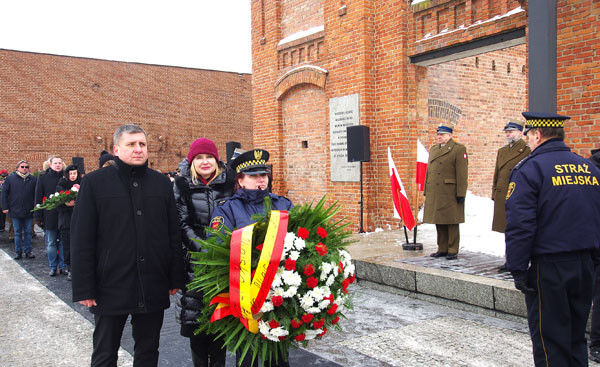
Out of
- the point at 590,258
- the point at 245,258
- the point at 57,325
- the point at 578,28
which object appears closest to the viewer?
the point at 245,258

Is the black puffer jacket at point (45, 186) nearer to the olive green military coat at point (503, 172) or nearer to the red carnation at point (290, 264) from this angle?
the olive green military coat at point (503, 172)

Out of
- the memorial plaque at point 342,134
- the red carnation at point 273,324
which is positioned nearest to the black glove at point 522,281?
the red carnation at point 273,324

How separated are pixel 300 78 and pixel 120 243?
949 centimetres

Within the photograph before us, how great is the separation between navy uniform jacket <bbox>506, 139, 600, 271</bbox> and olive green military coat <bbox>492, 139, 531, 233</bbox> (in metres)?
3.19

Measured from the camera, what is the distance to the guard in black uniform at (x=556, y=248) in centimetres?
326

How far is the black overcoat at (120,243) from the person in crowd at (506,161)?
4753mm

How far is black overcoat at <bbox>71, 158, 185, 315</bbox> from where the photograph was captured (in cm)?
314

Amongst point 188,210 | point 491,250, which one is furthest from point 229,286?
point 491,250

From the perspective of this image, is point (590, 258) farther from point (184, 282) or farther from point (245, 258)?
Answer: point (184, 282)

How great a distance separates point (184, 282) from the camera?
353 centimetres

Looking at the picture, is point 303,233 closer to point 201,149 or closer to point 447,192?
point 201,149

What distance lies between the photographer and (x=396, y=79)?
10102 millimetres

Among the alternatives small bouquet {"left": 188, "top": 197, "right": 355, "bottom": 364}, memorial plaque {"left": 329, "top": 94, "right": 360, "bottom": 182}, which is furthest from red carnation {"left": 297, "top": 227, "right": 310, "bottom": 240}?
memorial plaque {"left": 329, "top": 94, "right": 360, "bottom": 182}

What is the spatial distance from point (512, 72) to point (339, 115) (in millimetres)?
4720
